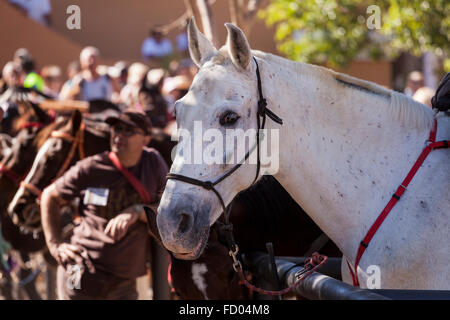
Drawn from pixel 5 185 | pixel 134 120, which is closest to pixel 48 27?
pixel 5 185

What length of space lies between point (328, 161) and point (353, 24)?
832cm

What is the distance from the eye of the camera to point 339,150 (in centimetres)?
309

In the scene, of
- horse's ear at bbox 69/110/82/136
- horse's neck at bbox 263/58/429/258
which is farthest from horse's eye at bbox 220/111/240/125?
horse's ear at bbox 69/110/82/136

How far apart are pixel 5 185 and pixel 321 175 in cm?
423

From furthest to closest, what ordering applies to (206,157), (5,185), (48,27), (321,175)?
(48,27) → (5,185) → (321,175) → (206,157)

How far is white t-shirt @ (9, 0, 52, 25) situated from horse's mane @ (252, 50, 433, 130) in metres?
16.1

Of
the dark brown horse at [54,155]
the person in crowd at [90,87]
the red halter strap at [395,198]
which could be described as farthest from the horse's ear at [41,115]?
the red halter strap at [395,198]

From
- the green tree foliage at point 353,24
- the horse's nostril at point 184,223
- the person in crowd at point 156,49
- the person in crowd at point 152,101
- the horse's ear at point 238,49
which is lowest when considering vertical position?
the horse's nostril at point 184,223

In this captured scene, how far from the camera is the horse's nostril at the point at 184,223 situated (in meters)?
2.80

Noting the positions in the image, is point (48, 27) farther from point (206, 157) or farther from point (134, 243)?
point (206, 157)

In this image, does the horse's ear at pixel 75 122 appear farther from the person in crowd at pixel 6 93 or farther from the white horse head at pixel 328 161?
the white horse head at pixel 328 161

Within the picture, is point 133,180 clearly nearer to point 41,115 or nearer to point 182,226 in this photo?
point 182,226

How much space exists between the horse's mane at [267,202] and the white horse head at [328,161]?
2.77ft

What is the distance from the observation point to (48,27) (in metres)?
18.7
